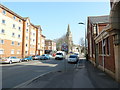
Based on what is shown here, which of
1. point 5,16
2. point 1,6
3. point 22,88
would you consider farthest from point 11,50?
point 22,88

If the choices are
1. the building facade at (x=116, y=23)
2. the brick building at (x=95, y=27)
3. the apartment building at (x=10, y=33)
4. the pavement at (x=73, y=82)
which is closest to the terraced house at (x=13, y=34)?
the apartment building at (x=10, y=33)

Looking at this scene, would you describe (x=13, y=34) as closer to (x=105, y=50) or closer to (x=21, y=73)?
(x=21, y=73)

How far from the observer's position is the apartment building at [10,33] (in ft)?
104

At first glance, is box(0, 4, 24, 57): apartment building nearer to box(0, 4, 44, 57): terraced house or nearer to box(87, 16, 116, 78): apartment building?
box(0, 4, 44, 57): terraced house

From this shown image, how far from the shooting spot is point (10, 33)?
35.2 m

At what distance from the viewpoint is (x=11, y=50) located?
35062mm

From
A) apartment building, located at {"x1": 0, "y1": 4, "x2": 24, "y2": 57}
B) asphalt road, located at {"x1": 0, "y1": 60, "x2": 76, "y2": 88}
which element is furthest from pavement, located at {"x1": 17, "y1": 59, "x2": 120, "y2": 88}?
apartment building, located at {"x1": 0, "y1": 4, "x2": 24, "y2": 57}

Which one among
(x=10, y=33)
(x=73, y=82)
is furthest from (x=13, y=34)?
(x=73, y=82)

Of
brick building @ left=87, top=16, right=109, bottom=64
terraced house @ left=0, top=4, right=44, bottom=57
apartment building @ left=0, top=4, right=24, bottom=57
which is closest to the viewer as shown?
brick building @ left=87, top=16, right=109, bottom=64

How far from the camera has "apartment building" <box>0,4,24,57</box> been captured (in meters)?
31.6

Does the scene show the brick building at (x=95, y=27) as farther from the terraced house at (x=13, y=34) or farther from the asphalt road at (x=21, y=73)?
the terraced house at (x=13, y=34)

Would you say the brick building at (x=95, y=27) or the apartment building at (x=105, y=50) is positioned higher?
the brick building at (x=95, y=27)

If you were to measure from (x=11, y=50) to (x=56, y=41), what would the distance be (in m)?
66.1

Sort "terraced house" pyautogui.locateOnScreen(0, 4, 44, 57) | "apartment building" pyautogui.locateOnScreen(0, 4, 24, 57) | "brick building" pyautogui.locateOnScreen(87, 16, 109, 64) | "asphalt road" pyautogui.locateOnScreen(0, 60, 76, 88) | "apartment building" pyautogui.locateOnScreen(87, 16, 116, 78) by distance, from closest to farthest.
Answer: "asphalt road" pyautogui.locateOnScreen(0, 60, 76, 88), "apartment building" pyautogui.locateOnScreen(87, 16, 116, 78), "brick building" pyautogui.locateOnScreen(87, 16, 109, 64), "apartment building" pyautogui.locateOnScreen(0, 4, 24, 57), "terraced house" pyautogui.locateOnScreen(0, 4, 44, 57)
